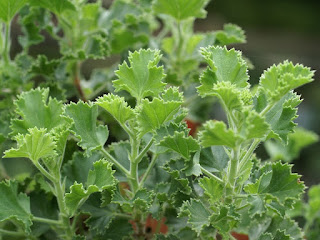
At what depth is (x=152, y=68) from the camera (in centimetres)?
44

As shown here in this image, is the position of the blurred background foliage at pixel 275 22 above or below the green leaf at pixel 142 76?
Answer: below

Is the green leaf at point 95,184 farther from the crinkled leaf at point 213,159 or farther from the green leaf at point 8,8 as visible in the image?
the green leaf at point 8,8

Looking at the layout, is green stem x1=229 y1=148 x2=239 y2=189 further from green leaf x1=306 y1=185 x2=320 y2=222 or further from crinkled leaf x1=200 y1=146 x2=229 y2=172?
green leaf x1=306 y1=185 x2=320 y2=222

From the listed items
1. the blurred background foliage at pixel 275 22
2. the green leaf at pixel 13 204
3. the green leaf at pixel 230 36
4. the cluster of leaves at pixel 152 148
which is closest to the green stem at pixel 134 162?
the cluster of leaves at pixel 152 148

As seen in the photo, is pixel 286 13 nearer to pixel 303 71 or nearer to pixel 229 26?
pixel 229 26

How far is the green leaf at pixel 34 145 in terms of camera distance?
0.42 m

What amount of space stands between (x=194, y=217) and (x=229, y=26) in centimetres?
28

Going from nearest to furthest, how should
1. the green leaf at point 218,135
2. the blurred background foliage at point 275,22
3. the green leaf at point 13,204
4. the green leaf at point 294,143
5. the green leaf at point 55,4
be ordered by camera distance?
the green leaf at point 218,135 < the green leaf at point 13,204 < the green leaf at point 55,4 < the green leaf at point 294,143 < the blurred background foliage at point 275,22

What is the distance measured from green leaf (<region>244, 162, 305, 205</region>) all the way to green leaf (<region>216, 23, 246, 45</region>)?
0.20 metres

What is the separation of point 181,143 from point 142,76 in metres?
0.07

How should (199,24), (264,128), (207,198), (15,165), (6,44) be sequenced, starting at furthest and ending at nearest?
(199,24)
(15,165)
(6,44)
(207,198)
(264,128)

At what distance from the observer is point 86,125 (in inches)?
18.0

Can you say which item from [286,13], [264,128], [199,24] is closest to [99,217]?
[264,128]

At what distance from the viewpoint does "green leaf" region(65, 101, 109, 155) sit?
0.45 m
